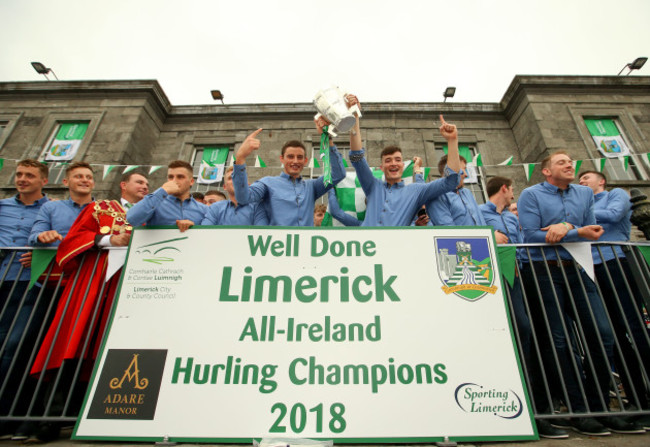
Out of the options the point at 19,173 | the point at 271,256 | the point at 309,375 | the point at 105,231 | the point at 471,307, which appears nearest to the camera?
the point at 309,375

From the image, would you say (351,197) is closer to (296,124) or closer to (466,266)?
(466,266)

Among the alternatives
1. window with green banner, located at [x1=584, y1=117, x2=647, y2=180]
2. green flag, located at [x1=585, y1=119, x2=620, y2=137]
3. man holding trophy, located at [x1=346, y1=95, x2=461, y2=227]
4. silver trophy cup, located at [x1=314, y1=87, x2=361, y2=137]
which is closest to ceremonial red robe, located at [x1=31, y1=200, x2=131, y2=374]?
silver trophy cup, located at [x1=314, y1=87, x2=361, y2=137]

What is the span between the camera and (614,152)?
32.8 feet

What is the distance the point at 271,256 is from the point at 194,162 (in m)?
10.4

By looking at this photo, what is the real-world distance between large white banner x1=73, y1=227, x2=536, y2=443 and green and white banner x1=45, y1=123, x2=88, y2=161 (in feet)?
35.2

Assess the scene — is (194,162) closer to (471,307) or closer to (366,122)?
(366,122)

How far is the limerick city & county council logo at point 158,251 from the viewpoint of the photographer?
2285mm

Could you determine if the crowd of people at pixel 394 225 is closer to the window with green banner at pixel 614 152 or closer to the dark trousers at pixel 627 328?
the dark trousers at pixel 627 328

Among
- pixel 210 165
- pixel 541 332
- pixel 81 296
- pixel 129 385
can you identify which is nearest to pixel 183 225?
pixel 81 296

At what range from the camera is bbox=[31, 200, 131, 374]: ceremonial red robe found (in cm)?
223

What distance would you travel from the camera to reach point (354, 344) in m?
1.99

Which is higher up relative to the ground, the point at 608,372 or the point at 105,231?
the point at 105,231

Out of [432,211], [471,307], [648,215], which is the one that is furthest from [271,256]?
[648,215]

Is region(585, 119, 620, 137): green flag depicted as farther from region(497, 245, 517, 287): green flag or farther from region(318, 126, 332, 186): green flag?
region(318, 126, 332, 186): green flag
